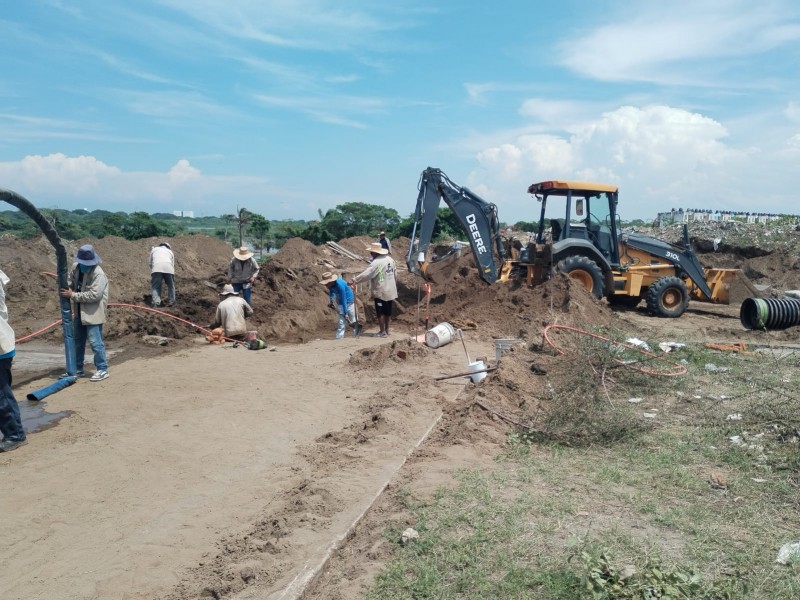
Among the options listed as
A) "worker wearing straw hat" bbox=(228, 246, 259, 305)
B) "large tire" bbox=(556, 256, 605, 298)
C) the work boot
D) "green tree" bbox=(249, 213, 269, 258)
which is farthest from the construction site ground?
"green tree" bbox=(249, 213, 269, 258)

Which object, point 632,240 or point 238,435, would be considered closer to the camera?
point 238,435

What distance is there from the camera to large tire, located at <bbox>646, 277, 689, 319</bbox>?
1442 cm

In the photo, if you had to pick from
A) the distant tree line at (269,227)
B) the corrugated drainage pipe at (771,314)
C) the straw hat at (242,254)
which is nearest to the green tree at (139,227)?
the distant tree line at (269,227)

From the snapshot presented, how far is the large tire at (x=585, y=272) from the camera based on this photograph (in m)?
13.4

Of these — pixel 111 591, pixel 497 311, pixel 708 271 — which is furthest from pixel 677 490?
pixel 708 271

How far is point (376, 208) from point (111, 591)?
119 ft

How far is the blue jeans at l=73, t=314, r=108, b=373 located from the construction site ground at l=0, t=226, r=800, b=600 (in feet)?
0.97

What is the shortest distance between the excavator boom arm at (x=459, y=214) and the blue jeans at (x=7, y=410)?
30.4 ft

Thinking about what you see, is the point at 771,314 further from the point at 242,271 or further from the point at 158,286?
the point at 158,286

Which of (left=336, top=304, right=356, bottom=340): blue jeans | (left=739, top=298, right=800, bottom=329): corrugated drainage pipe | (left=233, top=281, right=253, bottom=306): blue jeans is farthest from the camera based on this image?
(left=233, top=281, right=253, bottom=306): blue jeans

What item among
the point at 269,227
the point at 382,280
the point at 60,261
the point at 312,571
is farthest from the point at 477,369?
the point at 269,227

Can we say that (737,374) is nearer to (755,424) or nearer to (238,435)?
(755,424)

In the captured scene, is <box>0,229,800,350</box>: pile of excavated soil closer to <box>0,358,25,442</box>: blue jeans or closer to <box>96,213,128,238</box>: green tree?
<box>0,358,25,442</box>: blue jeans

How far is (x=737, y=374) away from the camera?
332 inches
